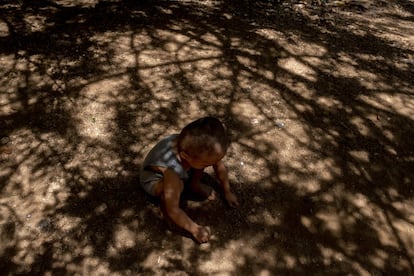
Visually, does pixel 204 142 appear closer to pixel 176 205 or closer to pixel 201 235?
pixel 176 205

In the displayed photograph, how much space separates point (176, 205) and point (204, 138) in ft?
1.85

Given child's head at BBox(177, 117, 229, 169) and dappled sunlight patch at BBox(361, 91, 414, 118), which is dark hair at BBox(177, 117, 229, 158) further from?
dappled sunlight patch at BBox(361, 91, 414, 118)

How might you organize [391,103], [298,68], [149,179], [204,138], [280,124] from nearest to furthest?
[204,138]
[149,179]
[280,124]
[391,103]
[298,68]

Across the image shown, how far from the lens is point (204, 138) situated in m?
2.52

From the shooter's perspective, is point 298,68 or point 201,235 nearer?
point 201,235

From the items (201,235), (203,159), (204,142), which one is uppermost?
(204,142)

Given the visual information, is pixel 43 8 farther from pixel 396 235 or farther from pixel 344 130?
pixel 396 235

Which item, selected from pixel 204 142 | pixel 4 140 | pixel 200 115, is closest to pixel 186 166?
pixel 204 142

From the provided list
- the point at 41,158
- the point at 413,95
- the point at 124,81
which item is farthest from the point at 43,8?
the point at 413,95

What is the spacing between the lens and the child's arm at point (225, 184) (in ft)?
10.0

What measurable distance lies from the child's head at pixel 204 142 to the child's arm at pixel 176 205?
0.76ft

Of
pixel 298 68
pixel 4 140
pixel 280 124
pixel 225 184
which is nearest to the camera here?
pixel 225 184

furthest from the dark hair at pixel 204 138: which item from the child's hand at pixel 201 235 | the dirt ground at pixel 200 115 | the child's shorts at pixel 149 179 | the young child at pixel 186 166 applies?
the dirt ground at pixel 200 115

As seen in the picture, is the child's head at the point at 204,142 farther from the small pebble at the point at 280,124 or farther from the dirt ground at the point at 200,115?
the small pebble at the point at 280,124
